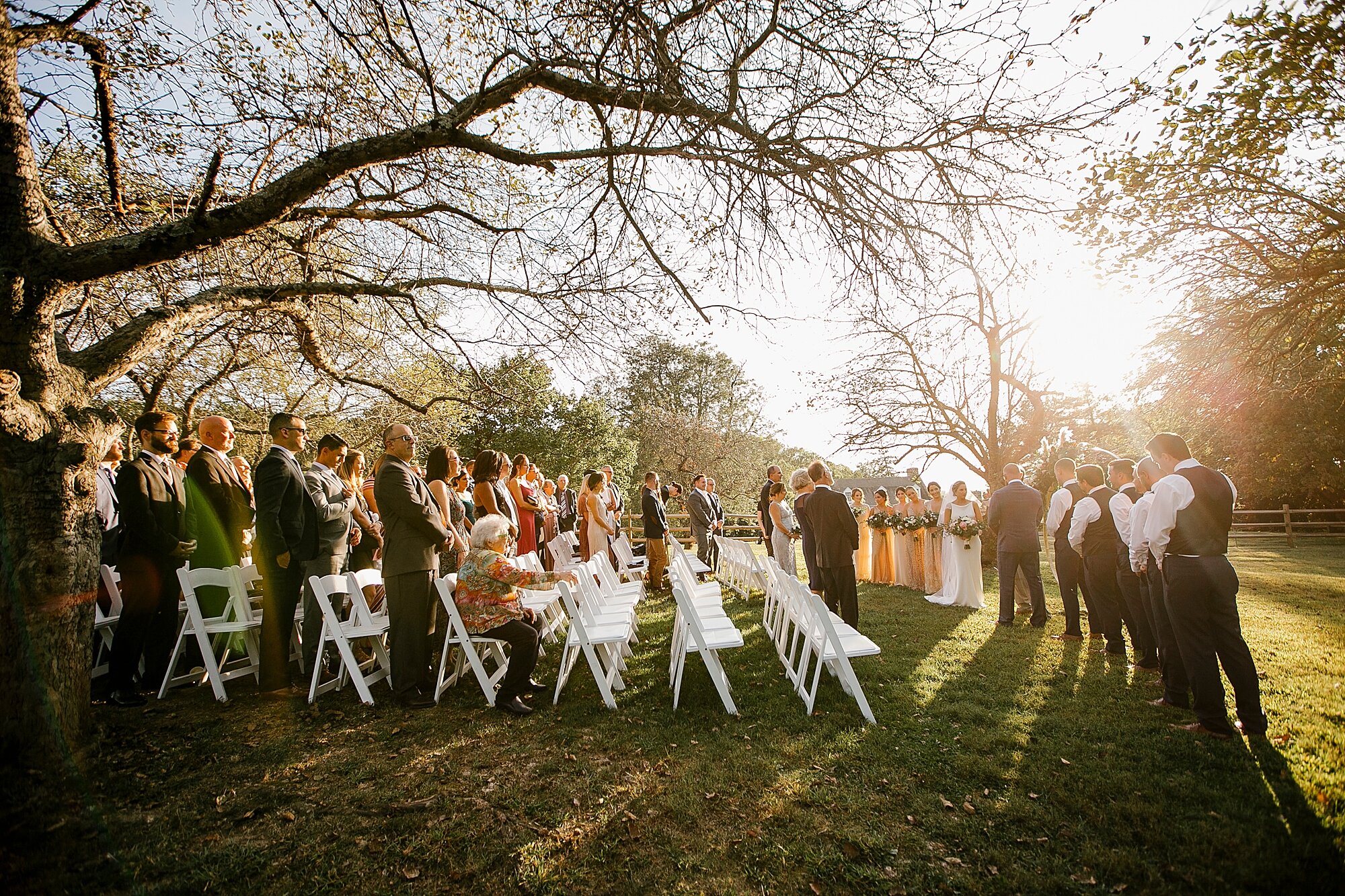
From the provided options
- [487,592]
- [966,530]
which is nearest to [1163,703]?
[966,530]

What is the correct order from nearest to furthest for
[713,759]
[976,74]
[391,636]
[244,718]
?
[976,74] → [713,759] → [244,718] → [391,636]

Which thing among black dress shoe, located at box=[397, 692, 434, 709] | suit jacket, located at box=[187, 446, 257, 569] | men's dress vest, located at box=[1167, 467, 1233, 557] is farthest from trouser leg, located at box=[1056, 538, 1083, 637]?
suit jacket, located at box=[187, 446, 257, 569]

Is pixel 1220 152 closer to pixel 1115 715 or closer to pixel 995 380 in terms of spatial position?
pixel 1115 715

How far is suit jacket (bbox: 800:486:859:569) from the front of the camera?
6.71m

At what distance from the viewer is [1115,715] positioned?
431cm

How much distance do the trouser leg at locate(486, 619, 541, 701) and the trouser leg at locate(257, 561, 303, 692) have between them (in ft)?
6.08

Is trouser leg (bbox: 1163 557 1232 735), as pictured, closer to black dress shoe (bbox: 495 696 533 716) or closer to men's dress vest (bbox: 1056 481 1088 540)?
men's dress vest (bbox: 1056 481 1088 540)

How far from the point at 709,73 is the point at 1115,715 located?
17.7ft

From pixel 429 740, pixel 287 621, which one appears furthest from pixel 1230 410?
pixel 287 621

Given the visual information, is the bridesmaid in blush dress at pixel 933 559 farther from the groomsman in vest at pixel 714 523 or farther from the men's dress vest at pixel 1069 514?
the groomsman in vest at pixel 714 523

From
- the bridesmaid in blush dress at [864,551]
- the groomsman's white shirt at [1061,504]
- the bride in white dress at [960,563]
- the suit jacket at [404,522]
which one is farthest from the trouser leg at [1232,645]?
the bridesmaid in blush dress at [864,551]

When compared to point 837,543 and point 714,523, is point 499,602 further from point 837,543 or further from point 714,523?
point 714,523

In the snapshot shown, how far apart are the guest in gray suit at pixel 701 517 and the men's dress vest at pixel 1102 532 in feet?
23.1

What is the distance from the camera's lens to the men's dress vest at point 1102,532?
6.02 metres
